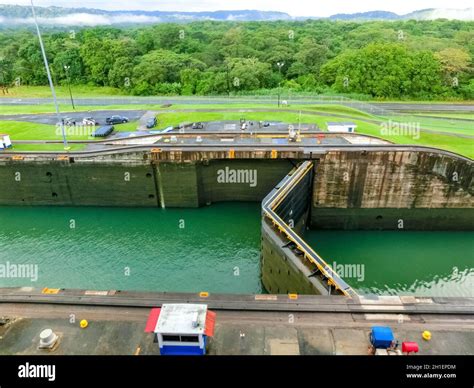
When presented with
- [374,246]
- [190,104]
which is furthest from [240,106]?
[374,246]

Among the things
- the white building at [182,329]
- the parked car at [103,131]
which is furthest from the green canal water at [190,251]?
the white building at [182,329]

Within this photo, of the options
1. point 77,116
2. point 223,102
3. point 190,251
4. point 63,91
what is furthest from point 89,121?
point 63,91

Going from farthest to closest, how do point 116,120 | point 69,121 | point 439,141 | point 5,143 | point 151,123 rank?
point 69,121
point 116,120
point 151,123
point 5,143
point 439,141

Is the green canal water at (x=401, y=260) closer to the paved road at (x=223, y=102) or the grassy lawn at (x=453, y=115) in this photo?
the grassy lawn at (x=453, y=115)

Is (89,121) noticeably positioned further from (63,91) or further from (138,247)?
(63,91)

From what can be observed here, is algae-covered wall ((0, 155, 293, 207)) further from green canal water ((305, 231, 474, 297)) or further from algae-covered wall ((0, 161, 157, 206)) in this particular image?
green canal water ((305, 231, 474, 297))
